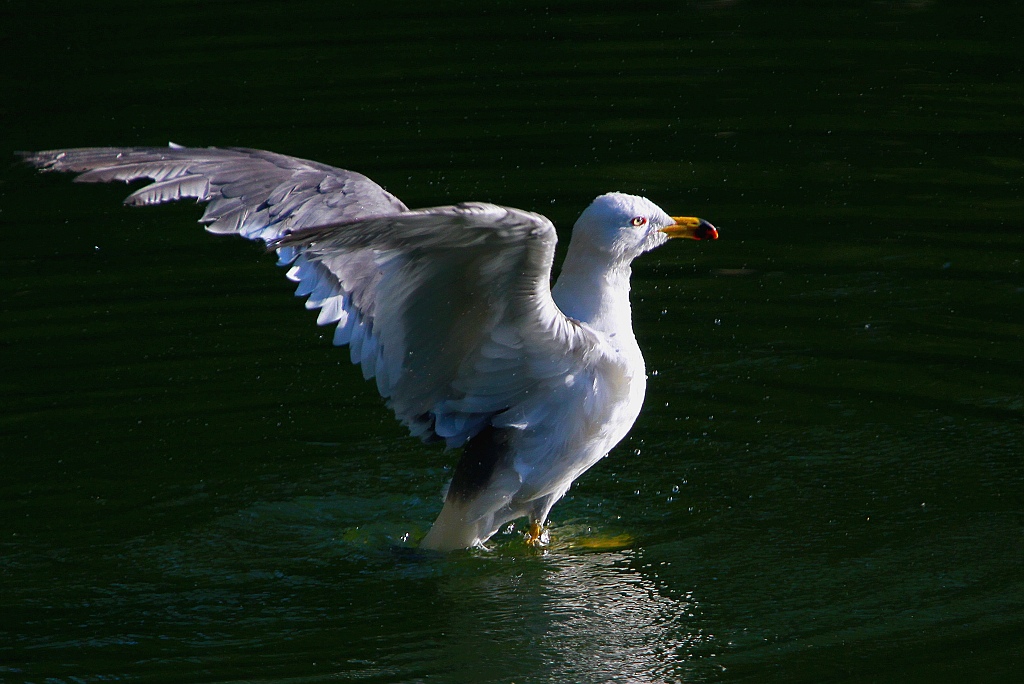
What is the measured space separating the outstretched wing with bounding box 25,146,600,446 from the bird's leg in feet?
1.64

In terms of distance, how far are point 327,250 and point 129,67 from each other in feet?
29.2

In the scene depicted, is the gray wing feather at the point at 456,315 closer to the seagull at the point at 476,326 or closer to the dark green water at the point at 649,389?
the seagull at the point at 476,326

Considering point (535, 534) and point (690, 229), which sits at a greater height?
point (690, 229)

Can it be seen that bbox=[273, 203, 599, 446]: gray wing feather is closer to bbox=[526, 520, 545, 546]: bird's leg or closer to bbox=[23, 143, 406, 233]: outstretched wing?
bbox=[23, 143, 406, 233]: outstretched wing

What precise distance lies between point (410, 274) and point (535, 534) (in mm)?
1464

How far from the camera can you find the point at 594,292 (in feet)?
19.1

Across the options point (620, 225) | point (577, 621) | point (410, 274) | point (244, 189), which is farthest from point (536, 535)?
point (244, 189)

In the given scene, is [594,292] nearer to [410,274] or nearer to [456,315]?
[456,315]

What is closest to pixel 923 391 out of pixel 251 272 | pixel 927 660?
pixel 927 660

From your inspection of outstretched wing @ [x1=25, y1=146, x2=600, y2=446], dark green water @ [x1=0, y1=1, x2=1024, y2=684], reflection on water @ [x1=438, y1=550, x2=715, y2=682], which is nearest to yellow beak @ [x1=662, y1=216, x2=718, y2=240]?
outstretched wing @ [x1=25, y1=146, x2=600, y2=446]

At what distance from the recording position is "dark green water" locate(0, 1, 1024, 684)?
532cm

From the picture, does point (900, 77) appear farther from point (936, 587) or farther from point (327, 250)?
point (327, 250)

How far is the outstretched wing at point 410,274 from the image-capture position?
15.8 ft

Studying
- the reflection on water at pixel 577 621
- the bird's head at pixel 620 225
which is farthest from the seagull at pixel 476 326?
the reflection on water at pixel 577 621
